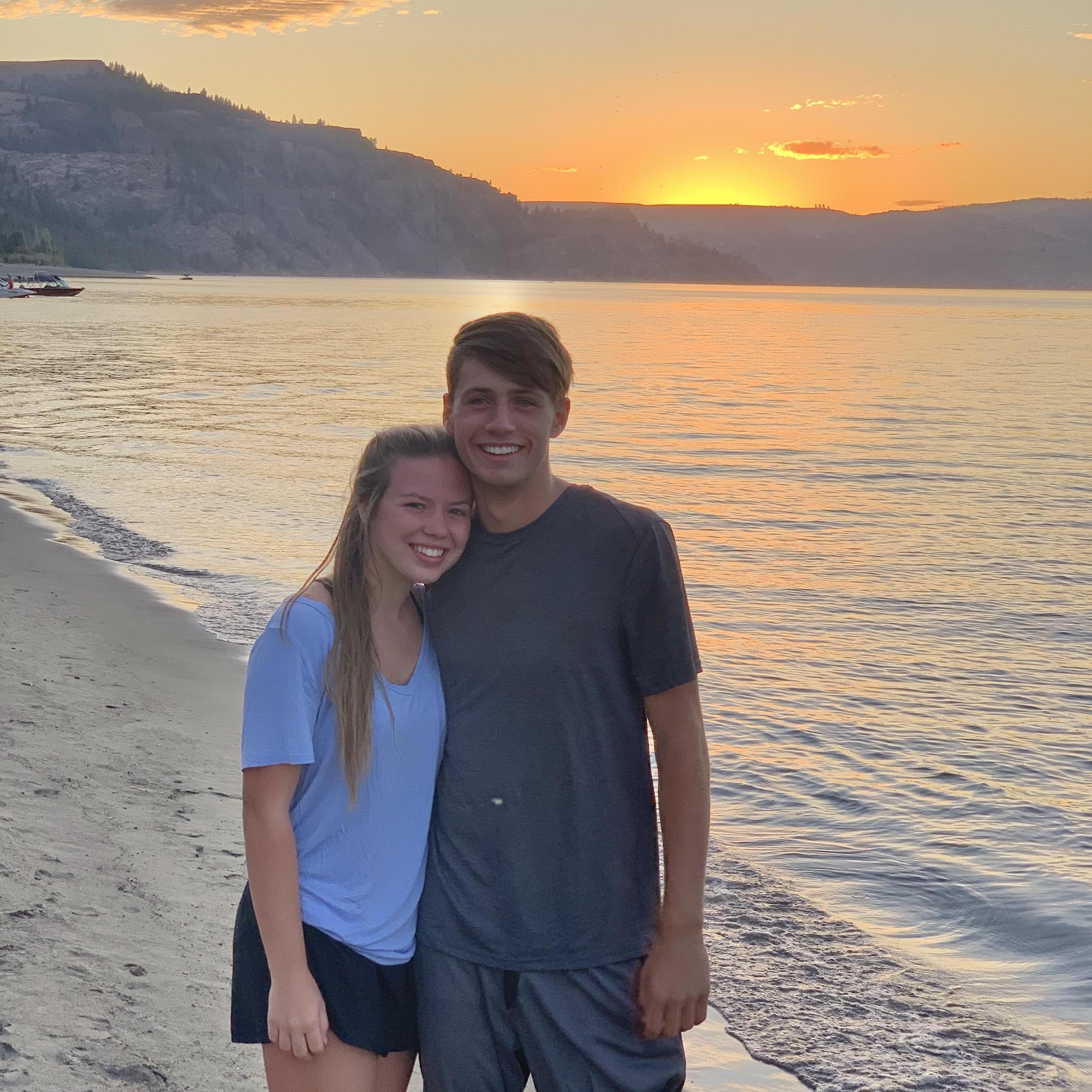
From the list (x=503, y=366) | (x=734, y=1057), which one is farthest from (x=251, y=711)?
(x=734, y=1057)

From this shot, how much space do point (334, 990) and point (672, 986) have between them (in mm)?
659

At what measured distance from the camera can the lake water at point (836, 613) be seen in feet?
15.6

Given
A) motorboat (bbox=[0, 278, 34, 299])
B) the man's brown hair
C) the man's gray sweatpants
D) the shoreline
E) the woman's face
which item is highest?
motorboat (bbox=[0, 278, 34, 299])

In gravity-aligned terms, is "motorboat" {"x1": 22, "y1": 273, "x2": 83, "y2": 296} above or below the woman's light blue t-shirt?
above

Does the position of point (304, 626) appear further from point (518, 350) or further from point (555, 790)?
point (518, 350)

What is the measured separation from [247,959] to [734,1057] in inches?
90.5

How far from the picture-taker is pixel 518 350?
244 cm

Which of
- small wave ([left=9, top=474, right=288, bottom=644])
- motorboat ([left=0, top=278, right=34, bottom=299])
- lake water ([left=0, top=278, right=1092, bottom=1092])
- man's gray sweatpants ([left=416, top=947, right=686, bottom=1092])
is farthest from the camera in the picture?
motorboat ([left=0, top=278, right=34, bottom=299])

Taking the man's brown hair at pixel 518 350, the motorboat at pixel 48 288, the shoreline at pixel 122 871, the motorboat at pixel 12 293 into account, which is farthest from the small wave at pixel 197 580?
the motorboat at pixel 48 288

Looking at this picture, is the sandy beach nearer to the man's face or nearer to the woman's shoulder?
the woman's shoulder

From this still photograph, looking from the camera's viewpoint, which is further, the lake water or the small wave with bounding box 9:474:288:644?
the small wave with bounding box 9:474:288:644

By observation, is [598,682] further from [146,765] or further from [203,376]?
[203,376]

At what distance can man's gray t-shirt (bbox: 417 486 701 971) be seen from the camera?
2332 mm

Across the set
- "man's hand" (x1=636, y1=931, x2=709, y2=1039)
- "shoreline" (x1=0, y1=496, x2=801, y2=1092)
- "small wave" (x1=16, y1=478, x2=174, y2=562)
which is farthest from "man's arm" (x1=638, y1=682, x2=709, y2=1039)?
"small wave" (x1=16, y1=478, x2=174, y2=562)
